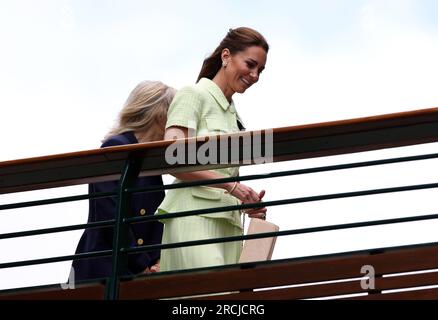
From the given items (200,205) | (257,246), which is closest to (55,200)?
(200,205)

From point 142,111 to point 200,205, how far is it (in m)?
0.76

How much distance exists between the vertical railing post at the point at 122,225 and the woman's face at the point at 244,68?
0.82 metres

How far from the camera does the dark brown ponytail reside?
6.40 m

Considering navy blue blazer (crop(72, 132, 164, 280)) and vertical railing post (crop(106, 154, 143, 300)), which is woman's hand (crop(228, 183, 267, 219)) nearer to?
vertical railing post (crop(106, 154, 143, 300))

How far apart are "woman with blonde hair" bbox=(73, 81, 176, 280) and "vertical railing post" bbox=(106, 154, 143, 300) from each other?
16.8 inches

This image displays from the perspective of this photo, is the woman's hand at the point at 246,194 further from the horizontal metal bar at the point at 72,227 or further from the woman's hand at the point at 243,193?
the horizontal metal bar at the point at 72,227

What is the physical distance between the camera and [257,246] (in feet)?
19.1

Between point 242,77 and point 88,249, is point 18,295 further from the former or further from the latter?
point 242,77

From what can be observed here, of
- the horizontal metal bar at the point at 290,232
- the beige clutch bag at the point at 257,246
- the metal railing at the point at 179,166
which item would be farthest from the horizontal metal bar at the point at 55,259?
the beige clutch bag at the point at 257,246

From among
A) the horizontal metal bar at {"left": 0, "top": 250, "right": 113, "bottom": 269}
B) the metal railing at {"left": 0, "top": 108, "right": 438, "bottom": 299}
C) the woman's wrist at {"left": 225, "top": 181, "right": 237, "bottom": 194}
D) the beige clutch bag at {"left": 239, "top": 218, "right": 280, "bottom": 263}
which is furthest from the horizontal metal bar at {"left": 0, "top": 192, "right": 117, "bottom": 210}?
the beige clutch bag at {"left": 239, "top": 218, "right": 280, "bottom": 263}

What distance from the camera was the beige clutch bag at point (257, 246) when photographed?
5762 millimetres

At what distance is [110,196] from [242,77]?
2.94 feet
